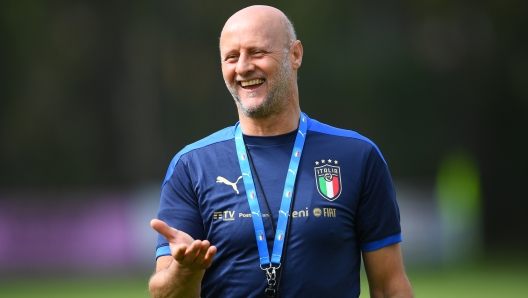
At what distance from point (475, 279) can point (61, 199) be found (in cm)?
712

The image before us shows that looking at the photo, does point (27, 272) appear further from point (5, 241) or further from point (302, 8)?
point (302, 8)

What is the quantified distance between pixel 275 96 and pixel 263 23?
1.10ft

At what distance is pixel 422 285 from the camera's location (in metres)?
12.8

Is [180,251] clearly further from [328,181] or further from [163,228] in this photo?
[328,181]

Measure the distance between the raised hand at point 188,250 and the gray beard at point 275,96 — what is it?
27.4 inches

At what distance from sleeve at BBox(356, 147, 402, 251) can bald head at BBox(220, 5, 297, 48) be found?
2.25 feet

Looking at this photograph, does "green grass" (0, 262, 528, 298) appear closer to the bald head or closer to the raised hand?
the bald head

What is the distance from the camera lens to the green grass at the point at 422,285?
12.2 m

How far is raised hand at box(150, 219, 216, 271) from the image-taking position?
131 inches

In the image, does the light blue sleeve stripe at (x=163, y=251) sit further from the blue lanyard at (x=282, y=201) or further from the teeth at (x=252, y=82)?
the teeth at (x=252, y=82)

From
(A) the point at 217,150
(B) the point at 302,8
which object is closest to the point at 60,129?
(B) the point at 302,8

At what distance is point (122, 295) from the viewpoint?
12.4 metres

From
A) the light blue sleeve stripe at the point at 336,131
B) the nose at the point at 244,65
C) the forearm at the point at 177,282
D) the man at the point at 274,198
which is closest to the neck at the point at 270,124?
the man at the point at 274,198

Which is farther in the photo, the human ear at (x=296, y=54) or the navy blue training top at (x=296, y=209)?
the human ear at (x=296, y=54)
